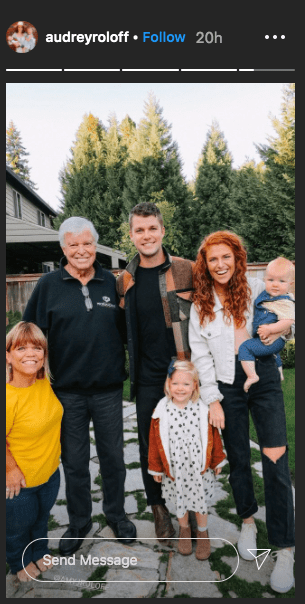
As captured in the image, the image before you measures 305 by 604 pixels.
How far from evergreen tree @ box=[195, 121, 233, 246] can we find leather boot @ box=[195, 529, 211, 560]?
13837 millimetres

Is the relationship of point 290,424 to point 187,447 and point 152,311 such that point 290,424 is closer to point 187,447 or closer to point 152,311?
point 187,447

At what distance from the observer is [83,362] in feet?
6.68

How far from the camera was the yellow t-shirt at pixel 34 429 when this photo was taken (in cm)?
176

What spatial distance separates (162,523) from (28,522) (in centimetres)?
82

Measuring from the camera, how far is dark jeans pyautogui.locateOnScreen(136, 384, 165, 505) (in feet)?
7.11

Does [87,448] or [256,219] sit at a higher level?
[256,219]

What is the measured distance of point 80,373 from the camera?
2043mm

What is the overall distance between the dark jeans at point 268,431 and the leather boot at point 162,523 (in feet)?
1.98

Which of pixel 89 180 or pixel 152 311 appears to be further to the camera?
pixel 89 180
